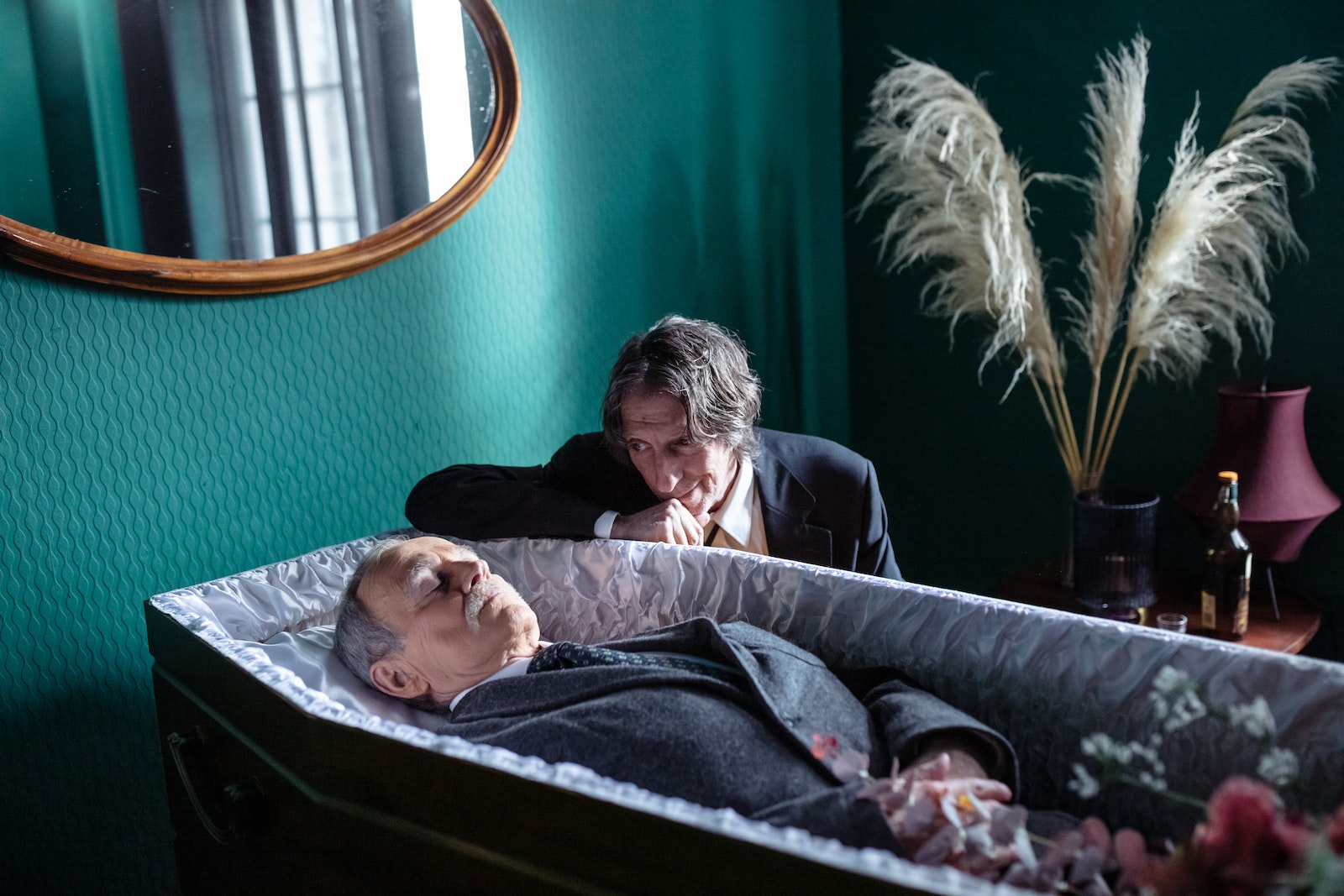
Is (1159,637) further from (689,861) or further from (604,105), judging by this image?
(604,105)

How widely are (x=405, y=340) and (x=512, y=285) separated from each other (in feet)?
0.88

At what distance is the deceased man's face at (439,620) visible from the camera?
127 centimetres

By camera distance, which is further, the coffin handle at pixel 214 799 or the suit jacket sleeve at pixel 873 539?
the suit jacket sleeve at pixel 873 539

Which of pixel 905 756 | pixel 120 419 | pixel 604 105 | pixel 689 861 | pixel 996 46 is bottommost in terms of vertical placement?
pixel 905 756

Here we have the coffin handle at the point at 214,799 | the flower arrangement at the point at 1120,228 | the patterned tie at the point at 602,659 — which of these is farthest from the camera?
the flower arrangement at the point at 1120,228

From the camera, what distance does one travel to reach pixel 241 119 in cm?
145

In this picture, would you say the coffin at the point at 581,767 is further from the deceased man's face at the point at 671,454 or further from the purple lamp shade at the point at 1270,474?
the purple lamp shade at the point at 1270,474

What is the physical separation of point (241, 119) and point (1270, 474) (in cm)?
194

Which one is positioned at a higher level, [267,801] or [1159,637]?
[1159,637]

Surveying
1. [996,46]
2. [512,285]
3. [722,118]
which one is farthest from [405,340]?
[996,46]

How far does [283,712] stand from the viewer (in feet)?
3.20

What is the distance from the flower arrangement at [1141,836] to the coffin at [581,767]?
6 cm

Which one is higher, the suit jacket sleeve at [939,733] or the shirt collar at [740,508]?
the shirt collar at [740,508]

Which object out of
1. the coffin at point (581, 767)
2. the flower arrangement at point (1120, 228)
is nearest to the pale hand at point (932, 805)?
the coffin at point (581, 767)
